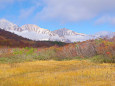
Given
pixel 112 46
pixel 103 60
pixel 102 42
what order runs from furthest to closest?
pixel 102 42 < pixel 112 46 < pixel 103 60

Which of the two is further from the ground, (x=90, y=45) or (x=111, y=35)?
(x=111, y=35)

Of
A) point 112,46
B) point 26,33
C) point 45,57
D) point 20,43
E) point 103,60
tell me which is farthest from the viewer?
point 26,33

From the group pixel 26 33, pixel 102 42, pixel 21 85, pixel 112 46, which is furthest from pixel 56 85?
pixel 26 33

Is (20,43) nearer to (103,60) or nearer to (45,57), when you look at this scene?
(45,57)

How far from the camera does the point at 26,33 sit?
104m

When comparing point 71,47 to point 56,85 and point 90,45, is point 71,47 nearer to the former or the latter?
point 90,45

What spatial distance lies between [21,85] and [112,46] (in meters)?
11.7

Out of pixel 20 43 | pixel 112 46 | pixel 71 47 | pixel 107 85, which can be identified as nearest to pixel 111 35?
pixel 112 46

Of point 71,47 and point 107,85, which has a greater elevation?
point 71,47

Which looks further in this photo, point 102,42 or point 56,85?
point 102,42

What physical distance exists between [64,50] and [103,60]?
22.2ft

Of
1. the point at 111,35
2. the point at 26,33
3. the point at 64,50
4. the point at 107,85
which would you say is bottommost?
the point at 107,85

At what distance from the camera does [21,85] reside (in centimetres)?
493

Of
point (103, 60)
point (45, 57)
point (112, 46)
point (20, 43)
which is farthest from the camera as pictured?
point (20, 43)
